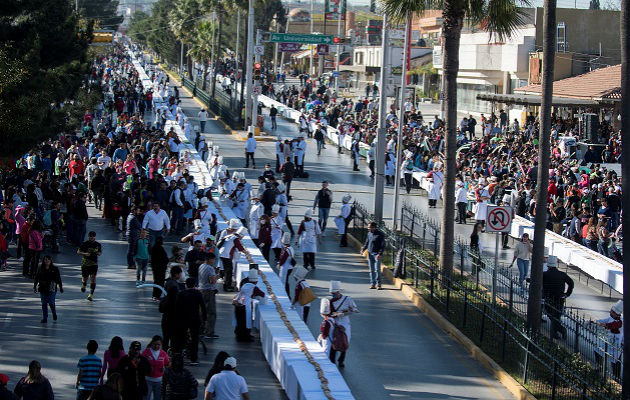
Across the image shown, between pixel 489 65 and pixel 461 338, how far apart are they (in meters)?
44.2

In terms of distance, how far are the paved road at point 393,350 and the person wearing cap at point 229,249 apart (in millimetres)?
1925

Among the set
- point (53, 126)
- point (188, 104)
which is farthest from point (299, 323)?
point (188, 104)

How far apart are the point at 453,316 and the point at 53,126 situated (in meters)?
11.8

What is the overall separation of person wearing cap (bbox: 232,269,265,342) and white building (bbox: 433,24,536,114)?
1523 inches

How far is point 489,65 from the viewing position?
59531mm

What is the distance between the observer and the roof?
3888 cm

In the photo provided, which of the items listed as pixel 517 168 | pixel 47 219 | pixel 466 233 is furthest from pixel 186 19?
pixel 47 219

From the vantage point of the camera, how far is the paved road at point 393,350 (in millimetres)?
14625

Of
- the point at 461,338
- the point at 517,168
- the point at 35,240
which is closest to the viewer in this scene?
the point at 461,338

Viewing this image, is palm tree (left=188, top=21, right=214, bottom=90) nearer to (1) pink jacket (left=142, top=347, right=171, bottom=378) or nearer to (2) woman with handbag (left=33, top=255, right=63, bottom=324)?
(2) woman with handbag (left=33, top=255, right=63, bottom=324)

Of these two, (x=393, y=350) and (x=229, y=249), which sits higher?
(x=229, y=249)

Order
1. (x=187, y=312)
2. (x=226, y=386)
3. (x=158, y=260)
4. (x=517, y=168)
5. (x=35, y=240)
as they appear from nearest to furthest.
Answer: (x=226, y=386) → (x=187, y=312) → (x=158, y=260) → (x=35, y=240) → (x=517, y=168)

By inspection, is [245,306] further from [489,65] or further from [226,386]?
[489,65]

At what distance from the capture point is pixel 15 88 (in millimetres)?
20406
